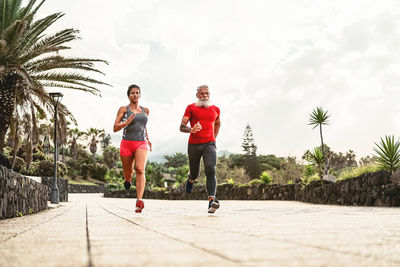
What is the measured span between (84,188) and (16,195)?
54.1 m

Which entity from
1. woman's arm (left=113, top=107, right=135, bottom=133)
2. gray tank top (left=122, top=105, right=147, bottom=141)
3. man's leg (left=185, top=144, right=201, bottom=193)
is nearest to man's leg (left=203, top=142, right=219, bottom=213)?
man's leg (left=185, top=144, right=201, bottom=193)

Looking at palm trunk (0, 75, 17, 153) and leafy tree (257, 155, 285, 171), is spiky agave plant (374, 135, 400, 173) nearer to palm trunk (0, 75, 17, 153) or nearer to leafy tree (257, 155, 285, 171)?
palm trunk (0, 75, 17, 153)

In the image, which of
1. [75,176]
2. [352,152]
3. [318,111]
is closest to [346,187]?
[318,111]

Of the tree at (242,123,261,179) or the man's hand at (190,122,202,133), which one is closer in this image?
the man's hand at (190,122,202,133)

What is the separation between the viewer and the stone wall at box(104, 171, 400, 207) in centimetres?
802

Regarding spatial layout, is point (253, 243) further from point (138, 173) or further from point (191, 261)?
point (138, 173)

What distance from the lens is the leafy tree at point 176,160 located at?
→ 90.3 meters

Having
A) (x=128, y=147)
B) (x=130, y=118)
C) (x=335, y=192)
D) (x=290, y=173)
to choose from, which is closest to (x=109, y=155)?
(x=290, y=173)

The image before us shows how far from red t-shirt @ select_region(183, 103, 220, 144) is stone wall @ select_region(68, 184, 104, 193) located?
50.9 m

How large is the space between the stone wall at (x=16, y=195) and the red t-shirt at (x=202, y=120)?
268 cm

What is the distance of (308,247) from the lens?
195 centimetres

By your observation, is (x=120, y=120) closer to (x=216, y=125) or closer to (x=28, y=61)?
(x=216, y=125)

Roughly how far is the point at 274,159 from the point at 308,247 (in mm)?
68237

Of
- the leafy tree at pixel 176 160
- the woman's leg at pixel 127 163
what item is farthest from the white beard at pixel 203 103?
the leafy tree at pixel 176 160
